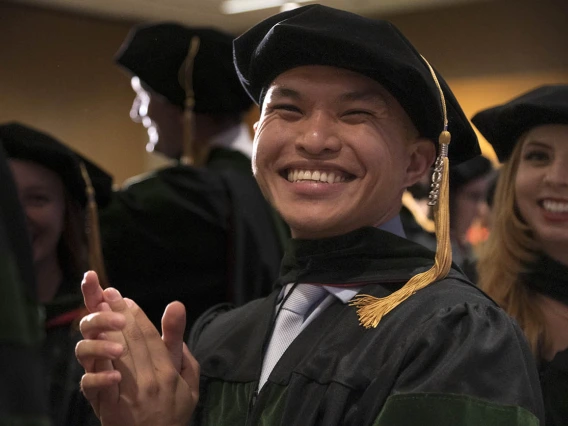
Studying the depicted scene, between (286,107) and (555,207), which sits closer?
(286,107)

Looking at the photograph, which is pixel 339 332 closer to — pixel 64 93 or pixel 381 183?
pixel 381 183

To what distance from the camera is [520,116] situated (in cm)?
210

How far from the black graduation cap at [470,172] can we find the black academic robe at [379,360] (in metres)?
2.03

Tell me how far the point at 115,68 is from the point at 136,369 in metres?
6.45

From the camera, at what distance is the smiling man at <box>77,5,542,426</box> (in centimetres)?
144

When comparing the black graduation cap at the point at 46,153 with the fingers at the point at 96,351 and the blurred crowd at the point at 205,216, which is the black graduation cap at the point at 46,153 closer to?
the blurred crowd at the point at 205,216

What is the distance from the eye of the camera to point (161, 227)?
2.95 metres

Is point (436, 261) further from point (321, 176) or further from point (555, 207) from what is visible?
point (555, 207)

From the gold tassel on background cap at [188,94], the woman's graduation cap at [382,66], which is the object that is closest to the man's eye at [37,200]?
the gold tassel on background cap at [188,94]

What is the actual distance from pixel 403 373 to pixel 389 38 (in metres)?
0.59

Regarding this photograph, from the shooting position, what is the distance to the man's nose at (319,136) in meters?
1.57

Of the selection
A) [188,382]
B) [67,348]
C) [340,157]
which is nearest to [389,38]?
[340,157]

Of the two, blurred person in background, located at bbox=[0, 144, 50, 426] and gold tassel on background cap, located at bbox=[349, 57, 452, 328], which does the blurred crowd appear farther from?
blurred person in background, located at bbox=[0, 144, 50, 426]

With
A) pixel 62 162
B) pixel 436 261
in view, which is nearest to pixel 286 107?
pixel 436 261
